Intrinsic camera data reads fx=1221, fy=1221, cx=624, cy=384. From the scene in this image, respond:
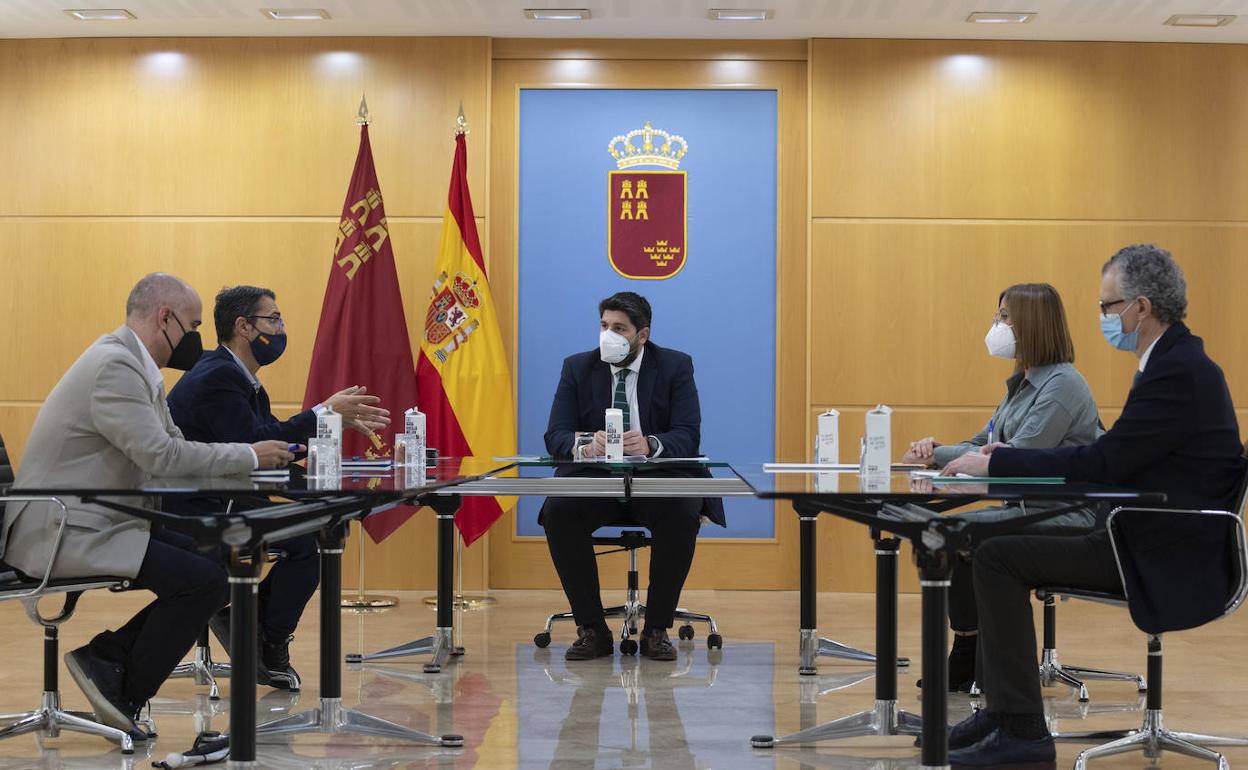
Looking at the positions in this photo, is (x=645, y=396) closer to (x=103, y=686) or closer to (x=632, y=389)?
(x=632, y=389)

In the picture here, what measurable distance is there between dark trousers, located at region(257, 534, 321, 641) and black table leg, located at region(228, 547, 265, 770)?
1.57m

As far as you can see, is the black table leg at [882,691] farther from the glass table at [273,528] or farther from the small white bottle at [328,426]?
the small white bottle at [328,426]

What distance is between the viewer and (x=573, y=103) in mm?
6723

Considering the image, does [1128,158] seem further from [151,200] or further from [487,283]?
[151,200]

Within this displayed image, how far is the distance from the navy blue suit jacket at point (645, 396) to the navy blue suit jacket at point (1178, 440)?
213cm

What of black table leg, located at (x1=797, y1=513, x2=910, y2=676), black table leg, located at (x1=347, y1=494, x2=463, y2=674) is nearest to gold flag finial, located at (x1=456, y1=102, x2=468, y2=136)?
black table leg, located at (x1=347, y1=494, x2=463, y2=674)

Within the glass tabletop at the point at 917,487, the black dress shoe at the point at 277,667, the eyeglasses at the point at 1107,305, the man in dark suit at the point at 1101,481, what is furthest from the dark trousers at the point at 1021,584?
the black dress shoe at the point at 277,667

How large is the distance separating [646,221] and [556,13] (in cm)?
119

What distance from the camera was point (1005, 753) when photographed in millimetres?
3141

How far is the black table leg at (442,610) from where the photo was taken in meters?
4.71

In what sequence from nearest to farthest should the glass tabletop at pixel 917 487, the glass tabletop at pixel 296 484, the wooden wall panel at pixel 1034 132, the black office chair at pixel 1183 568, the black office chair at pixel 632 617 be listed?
the glass tabletop at pixel 917 487, the glass tabletop at pixel 296 484, the black office chair at pixel 1183 568, the black office chair at pixel 632 617, the wooden wall panel at pixel 1034 132

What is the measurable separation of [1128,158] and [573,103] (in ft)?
9.95

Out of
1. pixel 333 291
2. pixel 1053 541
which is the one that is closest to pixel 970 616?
pixel 1053 541

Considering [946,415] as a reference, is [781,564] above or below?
below
